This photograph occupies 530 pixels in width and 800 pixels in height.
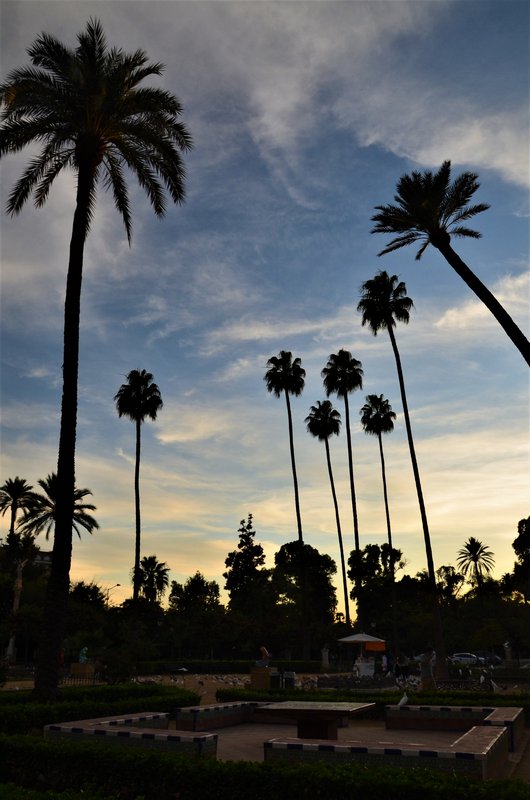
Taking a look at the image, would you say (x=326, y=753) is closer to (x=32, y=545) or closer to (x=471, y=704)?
(x=471, y=704)

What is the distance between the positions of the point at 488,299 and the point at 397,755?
52.8ft

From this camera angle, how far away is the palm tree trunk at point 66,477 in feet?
55.1

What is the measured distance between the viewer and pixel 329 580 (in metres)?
99.2

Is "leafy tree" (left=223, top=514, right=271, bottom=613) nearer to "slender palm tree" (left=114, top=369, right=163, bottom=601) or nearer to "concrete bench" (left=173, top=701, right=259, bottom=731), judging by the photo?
"slender palm tree" (left=114, top=369, right=163, bottom=601)

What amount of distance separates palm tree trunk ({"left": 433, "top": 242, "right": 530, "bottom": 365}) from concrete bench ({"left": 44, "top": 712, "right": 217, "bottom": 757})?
1450cm

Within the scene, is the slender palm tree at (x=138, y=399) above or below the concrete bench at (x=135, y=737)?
above

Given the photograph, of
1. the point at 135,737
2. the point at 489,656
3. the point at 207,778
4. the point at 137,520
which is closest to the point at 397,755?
the point at 207,778

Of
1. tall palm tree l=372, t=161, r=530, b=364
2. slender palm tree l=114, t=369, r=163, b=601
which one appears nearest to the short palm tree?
slender palm tree l=114, t=369, r=163, b=601

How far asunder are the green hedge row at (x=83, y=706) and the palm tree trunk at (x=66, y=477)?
3.25 feet

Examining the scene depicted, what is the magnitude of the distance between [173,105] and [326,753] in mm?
18697

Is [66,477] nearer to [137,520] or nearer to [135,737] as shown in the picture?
[135,737]

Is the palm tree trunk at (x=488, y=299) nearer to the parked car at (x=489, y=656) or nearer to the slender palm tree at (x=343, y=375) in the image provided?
the slender palm tree at (x=343, y=375)

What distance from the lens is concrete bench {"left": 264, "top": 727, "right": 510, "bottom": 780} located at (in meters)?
9.61

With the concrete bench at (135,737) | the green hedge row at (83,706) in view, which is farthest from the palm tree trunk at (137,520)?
the concrete bench at (135,737)
